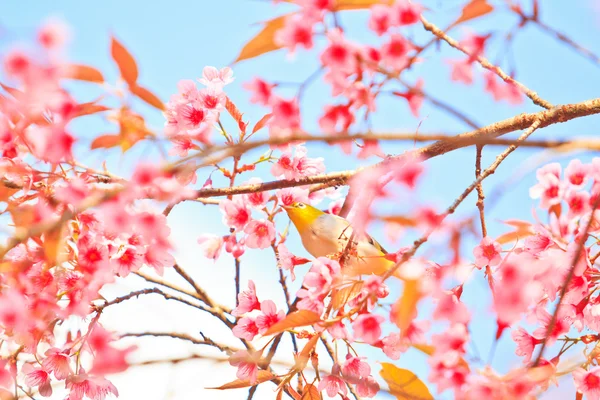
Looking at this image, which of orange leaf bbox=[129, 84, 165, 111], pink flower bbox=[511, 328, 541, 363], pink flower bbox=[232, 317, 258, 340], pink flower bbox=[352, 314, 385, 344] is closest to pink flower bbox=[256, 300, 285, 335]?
pink flower bbox=[232, 317, 258, 340]

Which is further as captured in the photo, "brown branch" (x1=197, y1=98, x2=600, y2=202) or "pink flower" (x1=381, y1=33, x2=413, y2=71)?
"brown branch" (x1=197, y1=98, x2=600, y2=202)

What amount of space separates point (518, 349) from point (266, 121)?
0.91m

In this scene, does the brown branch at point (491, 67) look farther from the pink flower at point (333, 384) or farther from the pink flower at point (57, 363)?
the pink flower at point (57, 363)

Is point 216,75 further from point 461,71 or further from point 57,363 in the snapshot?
point 57,363

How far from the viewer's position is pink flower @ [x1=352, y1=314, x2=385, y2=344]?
1334mm

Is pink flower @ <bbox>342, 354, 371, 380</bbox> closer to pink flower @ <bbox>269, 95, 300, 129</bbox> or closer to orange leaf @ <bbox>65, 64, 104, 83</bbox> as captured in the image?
pink flower @ <bbox>269, 95, 300, 129</bbox>

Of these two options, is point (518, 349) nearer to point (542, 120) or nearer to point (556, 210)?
point (556, 210)

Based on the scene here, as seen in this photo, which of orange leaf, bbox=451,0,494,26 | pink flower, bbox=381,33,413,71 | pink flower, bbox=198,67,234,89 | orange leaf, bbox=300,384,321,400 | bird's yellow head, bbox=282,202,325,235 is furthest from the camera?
bird's yellow head, bbox=282,202,325,235

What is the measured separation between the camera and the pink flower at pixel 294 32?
3.95ft

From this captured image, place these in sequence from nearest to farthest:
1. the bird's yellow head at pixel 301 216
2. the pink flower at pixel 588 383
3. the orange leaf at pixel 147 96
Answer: the orange leaf at pixel 147 96 → the pink flower at pixel 588 383 → the bird's yellow head at pixel 301 216

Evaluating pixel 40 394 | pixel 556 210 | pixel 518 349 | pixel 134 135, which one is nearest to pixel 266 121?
pixel 134 135

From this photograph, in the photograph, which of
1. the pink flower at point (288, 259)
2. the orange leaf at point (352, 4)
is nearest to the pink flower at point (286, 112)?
the orange leaf at point (352, 4)

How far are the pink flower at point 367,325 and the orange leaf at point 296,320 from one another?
0.18m

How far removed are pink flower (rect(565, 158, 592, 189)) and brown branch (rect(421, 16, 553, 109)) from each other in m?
0.35
